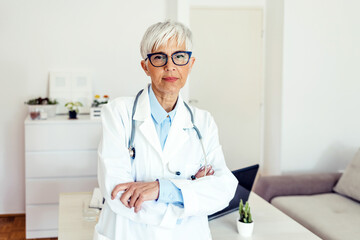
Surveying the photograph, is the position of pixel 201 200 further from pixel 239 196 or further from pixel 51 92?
pixel 51 92

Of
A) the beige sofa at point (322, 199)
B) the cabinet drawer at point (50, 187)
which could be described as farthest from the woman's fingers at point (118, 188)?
the cabinet drawer at point (50, 187)

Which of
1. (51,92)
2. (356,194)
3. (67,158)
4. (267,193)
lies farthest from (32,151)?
(356,194)

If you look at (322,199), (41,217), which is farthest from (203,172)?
(41,217)

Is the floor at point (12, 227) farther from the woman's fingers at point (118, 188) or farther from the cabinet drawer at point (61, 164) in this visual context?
the woman's fingers at point (118, 188)

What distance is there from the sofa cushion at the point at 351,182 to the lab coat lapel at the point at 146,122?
239 cm

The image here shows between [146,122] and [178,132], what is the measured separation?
0.14 meters

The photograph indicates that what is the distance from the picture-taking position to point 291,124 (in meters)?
4.47

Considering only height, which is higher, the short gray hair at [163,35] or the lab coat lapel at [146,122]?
the short gray hair at [163,35]

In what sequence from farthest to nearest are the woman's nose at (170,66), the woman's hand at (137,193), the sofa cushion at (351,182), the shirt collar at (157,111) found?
1. the sofa cushion at (351,182)
2. the shirt collar at (157,111)
3. the woman's nose at (170,66)
4. the woman's hand at (137,193)

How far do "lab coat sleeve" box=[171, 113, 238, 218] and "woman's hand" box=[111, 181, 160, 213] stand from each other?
89 millimetres

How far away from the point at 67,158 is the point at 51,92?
824 mm

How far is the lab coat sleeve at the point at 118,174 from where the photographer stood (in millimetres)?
1487

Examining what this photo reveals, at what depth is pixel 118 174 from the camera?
1516 mm

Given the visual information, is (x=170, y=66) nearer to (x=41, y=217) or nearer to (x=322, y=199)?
(x=322, y=199)
